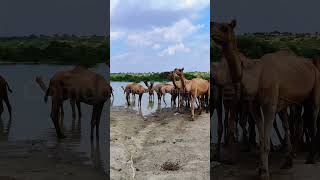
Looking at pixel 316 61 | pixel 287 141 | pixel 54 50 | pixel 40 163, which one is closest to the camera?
pixel 287 141

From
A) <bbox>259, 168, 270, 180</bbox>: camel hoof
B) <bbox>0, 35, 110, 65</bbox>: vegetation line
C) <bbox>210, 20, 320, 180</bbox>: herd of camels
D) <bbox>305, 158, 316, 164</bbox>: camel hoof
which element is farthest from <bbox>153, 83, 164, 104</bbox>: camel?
<bbox>259, 168, 270, 180</bbox>: camel hoof

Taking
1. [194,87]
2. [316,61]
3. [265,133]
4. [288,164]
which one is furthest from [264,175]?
[194,87]

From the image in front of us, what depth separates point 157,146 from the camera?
8.05 metres

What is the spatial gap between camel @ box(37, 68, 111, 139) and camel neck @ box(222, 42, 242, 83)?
1697 millimetres

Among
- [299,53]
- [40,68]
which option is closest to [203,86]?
[299,53]

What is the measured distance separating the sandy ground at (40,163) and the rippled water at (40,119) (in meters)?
0.09

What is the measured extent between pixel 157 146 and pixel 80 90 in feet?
8.26

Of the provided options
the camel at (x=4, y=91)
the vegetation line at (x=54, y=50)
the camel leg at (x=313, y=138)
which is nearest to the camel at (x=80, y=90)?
the vegetation line at (x=54, y=50)

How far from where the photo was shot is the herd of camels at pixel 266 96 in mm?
4734

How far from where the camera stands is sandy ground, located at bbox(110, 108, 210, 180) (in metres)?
6.69

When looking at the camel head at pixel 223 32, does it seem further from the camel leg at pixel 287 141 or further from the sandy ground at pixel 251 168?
the sandy ground at pixel 251 168

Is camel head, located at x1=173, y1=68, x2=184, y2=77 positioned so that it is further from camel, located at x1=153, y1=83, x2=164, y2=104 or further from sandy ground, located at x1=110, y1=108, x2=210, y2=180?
camel, located at x1=153, y1=83, x2=164, y2=104

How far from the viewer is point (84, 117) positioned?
233 inches

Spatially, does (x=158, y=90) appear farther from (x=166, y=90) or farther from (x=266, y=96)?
(x=266, y=96)
